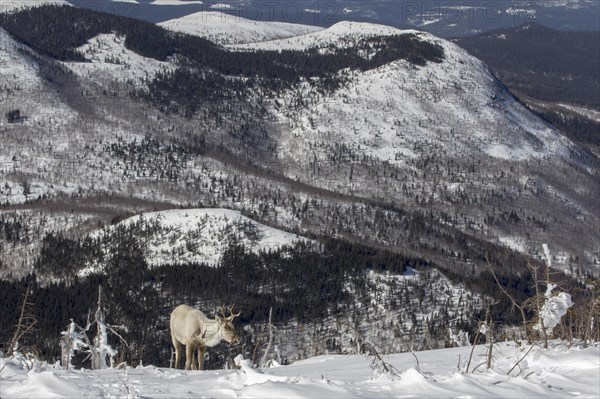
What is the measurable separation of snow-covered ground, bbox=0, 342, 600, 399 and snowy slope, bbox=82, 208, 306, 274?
304ft

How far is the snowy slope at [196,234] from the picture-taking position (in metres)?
113

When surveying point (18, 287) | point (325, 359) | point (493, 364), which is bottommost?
point (18, 287)

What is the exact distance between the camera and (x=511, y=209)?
595 feet

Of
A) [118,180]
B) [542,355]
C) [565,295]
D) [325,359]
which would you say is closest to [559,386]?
[542,355]

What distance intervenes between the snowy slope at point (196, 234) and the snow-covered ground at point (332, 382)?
304 ft

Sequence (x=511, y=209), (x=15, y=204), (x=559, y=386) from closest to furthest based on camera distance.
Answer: (x=559, y=386) < (x=15, y=204) < (x=511, y=209)

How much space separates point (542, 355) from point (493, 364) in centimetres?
100

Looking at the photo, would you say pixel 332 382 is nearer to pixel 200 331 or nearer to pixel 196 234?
pixel 200 331

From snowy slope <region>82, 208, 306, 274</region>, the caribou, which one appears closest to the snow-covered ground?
the caribou

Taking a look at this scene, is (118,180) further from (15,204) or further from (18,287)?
(18,287)

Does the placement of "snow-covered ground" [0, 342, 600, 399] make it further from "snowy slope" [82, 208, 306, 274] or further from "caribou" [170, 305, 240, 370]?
"snowy slope" [82, 208, 306, 274]

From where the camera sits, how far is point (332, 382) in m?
16.1

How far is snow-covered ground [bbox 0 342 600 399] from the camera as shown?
15.3 meters

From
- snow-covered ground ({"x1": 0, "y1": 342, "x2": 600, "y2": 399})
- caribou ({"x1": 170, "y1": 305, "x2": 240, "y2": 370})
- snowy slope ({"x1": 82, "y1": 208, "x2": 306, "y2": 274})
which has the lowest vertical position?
snowy slope ({"x1": 82, "y1": 208, "x2": 306, "y2": 274})
